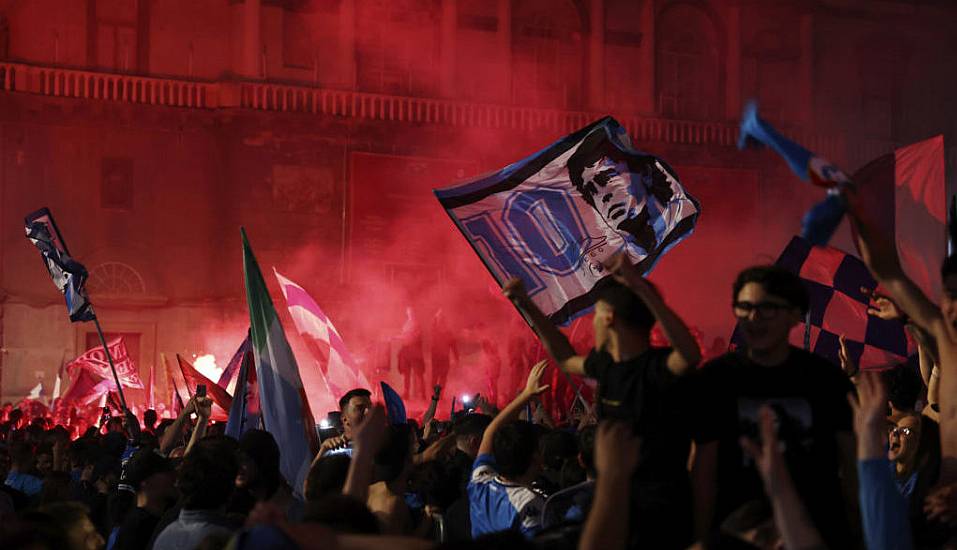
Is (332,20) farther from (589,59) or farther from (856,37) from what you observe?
(856,37)

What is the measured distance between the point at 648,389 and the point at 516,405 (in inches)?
55.6

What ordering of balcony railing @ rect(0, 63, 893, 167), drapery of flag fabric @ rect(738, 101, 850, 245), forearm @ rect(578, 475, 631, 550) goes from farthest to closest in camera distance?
balcony railing @ rect(0, 63, 893, 167), drapery of flag fabric @ rect(738, 101, 850, 245), forearm @ rect(578, 475, 631, 550)

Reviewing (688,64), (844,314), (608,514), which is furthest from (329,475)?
(688,64)

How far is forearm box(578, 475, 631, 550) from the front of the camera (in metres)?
3.07

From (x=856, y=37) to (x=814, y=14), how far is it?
4.23 feet

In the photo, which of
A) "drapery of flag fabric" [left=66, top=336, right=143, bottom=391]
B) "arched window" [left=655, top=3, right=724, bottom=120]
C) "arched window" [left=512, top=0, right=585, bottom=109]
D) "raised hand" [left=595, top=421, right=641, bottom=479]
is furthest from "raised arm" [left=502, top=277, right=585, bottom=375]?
"arched window" [left=655, top=3, right=724, bottom=120]

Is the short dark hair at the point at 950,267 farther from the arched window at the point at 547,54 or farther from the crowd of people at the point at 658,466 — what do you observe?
the arched window at the point at 547,54

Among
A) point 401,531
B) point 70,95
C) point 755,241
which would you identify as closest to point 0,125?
point 70,95

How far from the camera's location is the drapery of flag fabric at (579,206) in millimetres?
8297

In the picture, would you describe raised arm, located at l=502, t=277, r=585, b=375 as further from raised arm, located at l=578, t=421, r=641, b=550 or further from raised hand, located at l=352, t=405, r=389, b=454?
raised arm, located at l=578, t=421, r=641, b=550

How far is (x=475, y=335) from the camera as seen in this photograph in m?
28.4

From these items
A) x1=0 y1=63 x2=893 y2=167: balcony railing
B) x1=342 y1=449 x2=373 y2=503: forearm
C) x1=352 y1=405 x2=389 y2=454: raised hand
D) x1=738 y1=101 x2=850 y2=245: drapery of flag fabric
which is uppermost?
x1=0 y1=63 x2=893 y2=167: balcony railing

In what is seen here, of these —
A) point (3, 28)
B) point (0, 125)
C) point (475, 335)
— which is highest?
point (3, 28)

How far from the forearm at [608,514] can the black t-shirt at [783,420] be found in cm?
89
